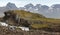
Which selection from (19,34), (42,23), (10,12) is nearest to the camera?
(19,34)

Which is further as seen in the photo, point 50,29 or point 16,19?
point 16,19

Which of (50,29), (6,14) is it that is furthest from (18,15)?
(50,29)

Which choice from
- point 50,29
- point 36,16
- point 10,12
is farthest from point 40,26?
point 10,12

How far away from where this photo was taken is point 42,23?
31.6m

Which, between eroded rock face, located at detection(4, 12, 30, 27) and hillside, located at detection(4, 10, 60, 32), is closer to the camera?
hillside, located at detection(4, 10, 60, 32)

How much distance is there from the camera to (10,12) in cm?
3800

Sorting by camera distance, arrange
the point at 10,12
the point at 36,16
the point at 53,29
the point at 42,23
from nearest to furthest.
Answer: the point at 53,29
the point at 42,23
the point at 36,16
the point at 10,12

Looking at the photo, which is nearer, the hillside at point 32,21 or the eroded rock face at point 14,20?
the hillside at point 32,21

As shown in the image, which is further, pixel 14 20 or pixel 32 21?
pixel 14 20

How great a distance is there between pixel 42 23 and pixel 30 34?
31.7ft

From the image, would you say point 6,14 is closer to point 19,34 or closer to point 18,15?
point 18,15

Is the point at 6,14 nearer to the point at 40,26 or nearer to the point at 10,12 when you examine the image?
the point at 10,12

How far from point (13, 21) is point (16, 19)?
29.2 inches

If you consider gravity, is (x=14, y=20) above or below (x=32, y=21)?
below
